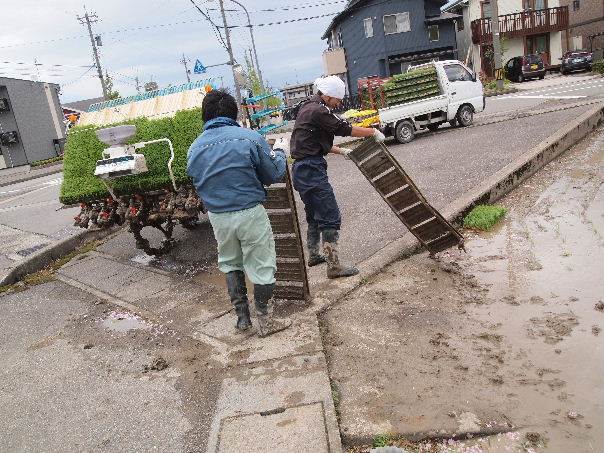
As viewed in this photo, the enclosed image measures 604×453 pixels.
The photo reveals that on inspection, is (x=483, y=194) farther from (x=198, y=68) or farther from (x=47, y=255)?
(x=198, y=68)

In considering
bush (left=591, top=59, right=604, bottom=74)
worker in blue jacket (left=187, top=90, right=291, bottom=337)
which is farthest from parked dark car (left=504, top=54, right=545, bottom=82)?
worker in blue jacket (left=187, top=90, right=291, bottom=337)

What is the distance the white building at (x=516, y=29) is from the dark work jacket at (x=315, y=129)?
105 feet

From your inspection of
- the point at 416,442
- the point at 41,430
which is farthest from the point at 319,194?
the point at 41,430

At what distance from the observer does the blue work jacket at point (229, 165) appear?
3297 millimetres

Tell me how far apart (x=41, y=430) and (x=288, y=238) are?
2.22 m

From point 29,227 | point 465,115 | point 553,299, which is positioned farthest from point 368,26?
point 553,299

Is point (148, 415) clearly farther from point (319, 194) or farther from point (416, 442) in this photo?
point (319, 194)

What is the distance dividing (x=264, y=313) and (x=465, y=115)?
39.2 ft

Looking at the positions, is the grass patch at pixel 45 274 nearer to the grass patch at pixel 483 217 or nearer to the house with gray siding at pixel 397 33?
the grass patch at pixel 483 217

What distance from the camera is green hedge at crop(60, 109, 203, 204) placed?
5305mm

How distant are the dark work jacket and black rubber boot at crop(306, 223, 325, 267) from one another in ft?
2.65

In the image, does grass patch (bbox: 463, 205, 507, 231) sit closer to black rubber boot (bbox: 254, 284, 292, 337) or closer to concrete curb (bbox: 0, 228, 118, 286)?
black rubber boot (bbox: 254, 284, 292, 337)

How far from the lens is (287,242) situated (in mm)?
3977

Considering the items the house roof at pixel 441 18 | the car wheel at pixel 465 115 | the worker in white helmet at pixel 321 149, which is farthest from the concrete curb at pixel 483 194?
the house roof at pixel 441 18
